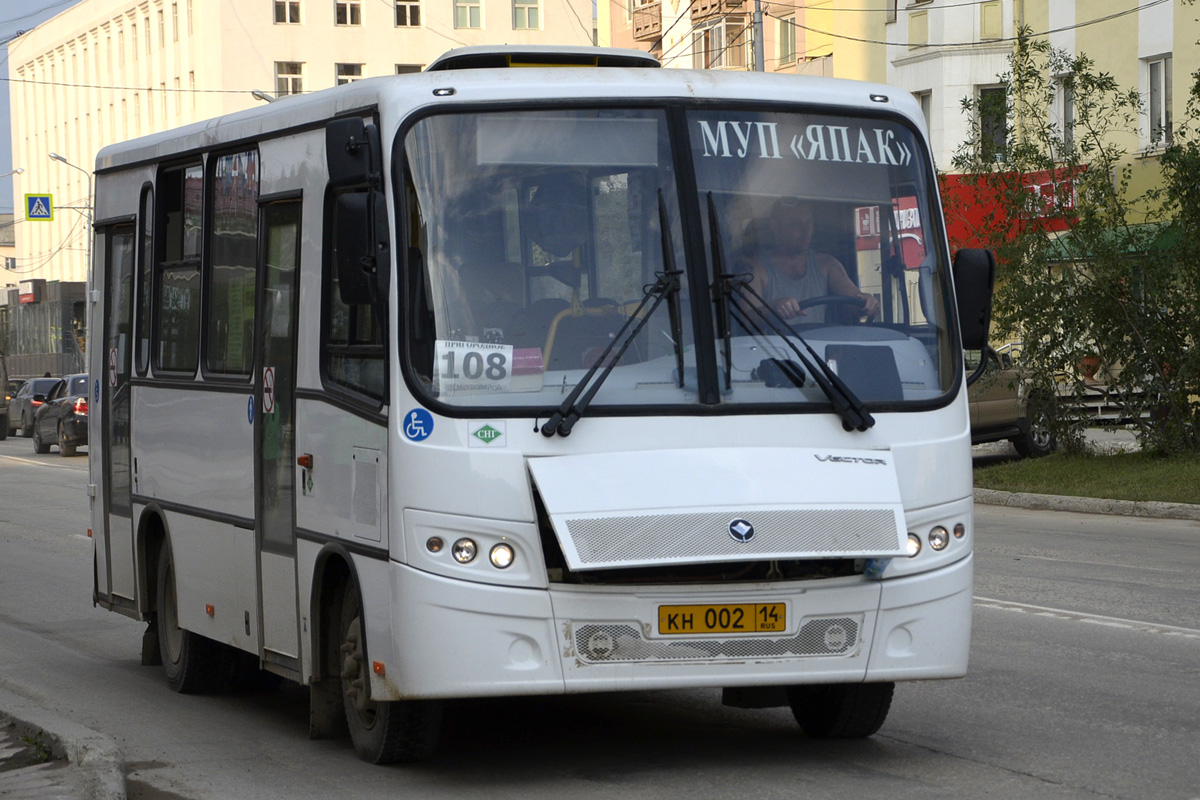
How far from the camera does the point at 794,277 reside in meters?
7.44

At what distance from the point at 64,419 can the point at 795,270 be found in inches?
1355

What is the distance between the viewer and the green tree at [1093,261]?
72.9 feet

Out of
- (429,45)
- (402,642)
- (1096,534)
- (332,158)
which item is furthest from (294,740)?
(429,45)

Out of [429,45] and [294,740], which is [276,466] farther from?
[429,45]

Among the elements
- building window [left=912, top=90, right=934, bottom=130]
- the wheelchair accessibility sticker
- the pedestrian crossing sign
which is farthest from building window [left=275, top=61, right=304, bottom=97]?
the wheelchair accessibility sticker

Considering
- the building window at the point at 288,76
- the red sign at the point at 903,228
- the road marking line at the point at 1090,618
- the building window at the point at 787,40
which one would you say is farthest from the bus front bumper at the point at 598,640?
the building window at the point at 288,76

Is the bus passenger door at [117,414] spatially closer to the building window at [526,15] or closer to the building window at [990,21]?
the building window at [990,21]

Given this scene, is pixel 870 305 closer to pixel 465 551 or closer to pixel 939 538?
pixel 939 538

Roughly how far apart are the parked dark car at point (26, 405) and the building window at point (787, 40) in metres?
20.6

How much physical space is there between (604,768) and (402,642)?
1.07m

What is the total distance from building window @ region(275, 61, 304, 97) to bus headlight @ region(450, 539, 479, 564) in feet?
257

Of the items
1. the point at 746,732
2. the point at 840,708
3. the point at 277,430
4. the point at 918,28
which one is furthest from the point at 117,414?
the point at 918,28

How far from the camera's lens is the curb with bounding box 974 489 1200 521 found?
19.7 metres

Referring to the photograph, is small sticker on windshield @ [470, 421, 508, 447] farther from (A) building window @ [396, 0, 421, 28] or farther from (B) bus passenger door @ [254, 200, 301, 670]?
(A) building window @ [396, 0, 421, 28]
